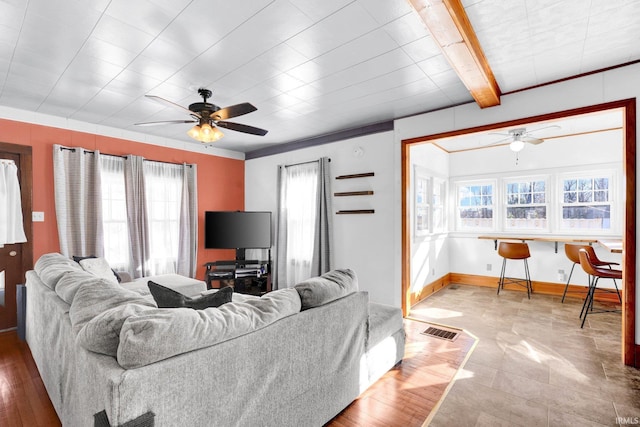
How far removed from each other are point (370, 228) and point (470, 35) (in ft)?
8.68

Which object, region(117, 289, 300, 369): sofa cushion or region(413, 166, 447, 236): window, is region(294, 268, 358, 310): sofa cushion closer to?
region(117, 289, 300, 369): sofa cushion

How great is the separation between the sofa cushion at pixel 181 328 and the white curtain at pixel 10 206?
349 centimetres

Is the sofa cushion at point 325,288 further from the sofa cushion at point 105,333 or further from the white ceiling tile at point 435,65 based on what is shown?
the white ceiling tile at point 435,65

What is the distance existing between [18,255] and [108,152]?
1.59m

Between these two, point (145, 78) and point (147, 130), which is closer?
point (145, 78)

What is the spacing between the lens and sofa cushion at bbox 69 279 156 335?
1512mm

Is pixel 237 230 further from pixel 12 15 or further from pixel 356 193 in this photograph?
pixel 12 15

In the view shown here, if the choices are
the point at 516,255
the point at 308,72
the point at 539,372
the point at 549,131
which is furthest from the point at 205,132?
the point at 549,131

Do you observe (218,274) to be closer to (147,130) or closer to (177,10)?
(147,130)

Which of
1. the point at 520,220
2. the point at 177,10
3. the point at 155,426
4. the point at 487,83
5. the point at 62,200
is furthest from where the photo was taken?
the point at 520,220

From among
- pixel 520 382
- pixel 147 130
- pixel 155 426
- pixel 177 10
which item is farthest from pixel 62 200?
pixel 520 382

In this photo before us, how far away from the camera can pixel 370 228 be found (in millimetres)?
4297

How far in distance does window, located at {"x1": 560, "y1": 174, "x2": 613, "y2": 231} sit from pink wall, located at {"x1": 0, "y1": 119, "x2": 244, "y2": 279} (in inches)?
220

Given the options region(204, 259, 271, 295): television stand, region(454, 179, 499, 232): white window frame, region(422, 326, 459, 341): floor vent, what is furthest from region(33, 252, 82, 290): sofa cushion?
region(454, 179, 499, 232): white window frame
